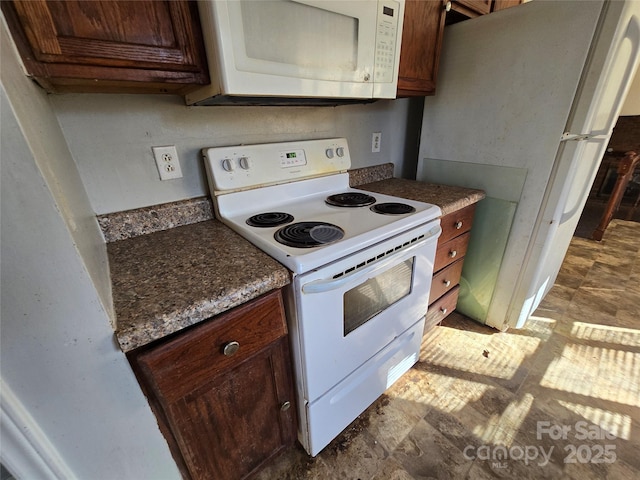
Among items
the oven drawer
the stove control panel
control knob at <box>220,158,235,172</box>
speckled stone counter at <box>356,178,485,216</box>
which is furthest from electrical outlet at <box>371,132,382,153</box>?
the oven drawer

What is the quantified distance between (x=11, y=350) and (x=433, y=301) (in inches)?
62.3

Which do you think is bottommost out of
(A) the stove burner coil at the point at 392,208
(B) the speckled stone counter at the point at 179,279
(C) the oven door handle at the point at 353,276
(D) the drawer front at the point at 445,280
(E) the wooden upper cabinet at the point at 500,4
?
(D) the drawer front at the point at 445,280

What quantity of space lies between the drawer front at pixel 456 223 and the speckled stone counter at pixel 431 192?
61mm

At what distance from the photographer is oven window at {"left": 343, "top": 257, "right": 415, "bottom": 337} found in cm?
94

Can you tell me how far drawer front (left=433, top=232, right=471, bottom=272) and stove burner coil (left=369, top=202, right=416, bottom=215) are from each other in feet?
1.15

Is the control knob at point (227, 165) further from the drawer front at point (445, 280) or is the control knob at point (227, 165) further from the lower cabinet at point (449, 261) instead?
the drawer front at point (445, 280)

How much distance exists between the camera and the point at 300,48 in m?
0.83

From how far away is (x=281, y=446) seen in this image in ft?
3.32

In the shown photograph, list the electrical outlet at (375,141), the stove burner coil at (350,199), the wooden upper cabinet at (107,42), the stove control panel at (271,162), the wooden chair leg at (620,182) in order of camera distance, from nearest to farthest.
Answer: the wooden upper cabinet at (107,42) → the stove control panel at (271,162) → the stove burner coil at (350,199) → the electrical outlet at (375,141) → the wooden chair leg at (620,182)

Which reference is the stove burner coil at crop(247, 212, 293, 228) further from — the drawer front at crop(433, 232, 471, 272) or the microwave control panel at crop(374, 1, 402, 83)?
the drawer front at crop(433, 232, 471, 272)

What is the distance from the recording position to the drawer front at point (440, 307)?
153cm

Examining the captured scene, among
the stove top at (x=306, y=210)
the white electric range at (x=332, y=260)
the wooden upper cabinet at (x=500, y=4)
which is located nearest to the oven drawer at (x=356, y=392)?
the white electric range at (x=332, y=260)

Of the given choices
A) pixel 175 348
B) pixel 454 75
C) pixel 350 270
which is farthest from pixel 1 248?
pixel 454 75

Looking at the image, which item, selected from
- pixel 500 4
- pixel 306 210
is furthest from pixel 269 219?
pixel 500 4
